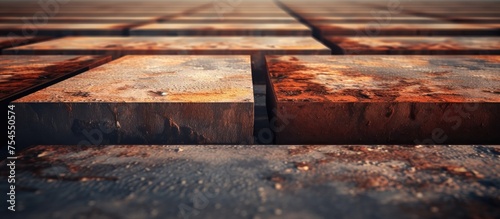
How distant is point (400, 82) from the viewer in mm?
2033

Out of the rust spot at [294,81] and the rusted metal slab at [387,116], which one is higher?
the rust spot at [294,81]

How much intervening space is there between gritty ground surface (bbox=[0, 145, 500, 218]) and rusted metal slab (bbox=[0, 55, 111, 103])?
639 mm

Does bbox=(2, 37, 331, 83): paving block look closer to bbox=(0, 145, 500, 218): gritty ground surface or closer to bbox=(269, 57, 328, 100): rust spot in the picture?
bbox=(269, 57, 328, 100): rust spot

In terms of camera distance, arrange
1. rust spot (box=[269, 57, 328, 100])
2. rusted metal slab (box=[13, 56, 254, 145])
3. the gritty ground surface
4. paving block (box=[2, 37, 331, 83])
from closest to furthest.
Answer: the gritty ground surface, rusted metal slab (box=[13, 56, 254, 145]), rust spot (box=[269, 57, 328, 100]), paving block (box=[2, 37, 331, 83])

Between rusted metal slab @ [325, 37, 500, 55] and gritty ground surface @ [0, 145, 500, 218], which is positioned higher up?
rusted metal slab @ [325, 37, 500, 55]

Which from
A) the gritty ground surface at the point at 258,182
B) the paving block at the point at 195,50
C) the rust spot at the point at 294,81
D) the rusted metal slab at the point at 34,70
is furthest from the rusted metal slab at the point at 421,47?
the rusted metal slab at the point at 34,70

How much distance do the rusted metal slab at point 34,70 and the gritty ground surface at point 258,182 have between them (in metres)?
0.64

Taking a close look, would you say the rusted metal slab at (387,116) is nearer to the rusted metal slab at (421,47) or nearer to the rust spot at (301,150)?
the rust spot at (301,150)

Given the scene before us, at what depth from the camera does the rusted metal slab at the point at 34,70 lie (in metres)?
1.92

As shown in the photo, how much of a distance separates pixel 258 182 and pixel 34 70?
1959 millimetres

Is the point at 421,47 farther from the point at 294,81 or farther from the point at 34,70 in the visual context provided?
the point at 34,70

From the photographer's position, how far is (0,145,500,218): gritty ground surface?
1.03 metres

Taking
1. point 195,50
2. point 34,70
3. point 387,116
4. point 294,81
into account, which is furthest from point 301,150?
point 195,50

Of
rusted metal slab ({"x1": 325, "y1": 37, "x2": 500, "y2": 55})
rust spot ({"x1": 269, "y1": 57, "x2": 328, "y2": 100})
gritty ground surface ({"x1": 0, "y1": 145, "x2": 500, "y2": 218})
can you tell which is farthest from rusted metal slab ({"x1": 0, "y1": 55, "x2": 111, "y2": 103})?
rusted metal slab ({"x1": 325, "y1": 37, "x2": 500, "y2": 55})
